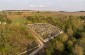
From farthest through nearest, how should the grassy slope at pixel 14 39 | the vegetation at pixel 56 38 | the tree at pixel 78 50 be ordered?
the grassy slope at pixel 14 39
the vegetation at pixel 56 38
the tree at pixel 78 50

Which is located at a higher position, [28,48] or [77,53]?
[77,53]

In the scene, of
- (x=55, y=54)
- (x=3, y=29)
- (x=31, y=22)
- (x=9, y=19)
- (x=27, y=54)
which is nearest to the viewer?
(x=55, y=54)

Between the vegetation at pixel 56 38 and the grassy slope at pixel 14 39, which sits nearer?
the vegetation at pixel 56 38

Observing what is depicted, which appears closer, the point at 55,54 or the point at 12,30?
the point at 55,54

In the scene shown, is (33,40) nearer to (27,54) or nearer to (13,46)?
(13,46)

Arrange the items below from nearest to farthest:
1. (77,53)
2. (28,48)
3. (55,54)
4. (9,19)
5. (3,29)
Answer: (77,53), (55,54), (28,48), (3,29), (9,19)

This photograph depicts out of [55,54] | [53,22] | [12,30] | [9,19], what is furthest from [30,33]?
[55,54]

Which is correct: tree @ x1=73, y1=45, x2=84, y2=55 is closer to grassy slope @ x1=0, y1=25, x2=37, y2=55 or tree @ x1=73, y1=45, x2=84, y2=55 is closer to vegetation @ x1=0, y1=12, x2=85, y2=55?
vegetation @ x1=0, y1=12, x2=85, y2=55

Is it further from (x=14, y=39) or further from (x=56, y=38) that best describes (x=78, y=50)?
(x=14, y=39)

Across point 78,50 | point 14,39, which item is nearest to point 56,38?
point 78,50

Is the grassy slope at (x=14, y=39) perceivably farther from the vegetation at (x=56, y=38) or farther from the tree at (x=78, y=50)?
the tree at (x=78, y=50)

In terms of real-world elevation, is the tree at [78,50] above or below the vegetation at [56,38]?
above
